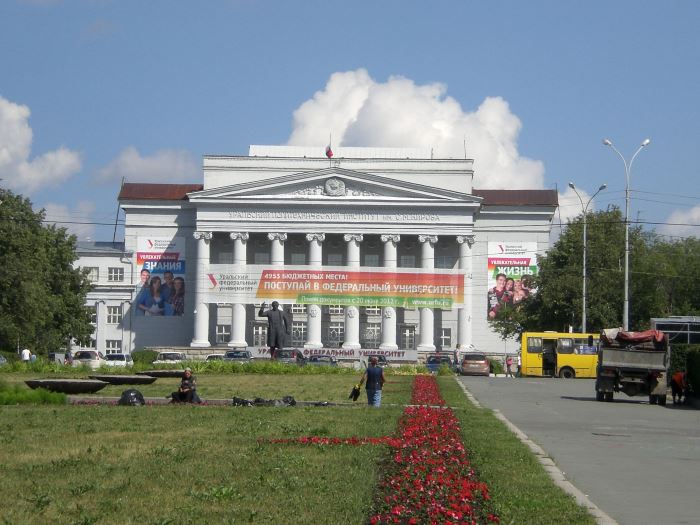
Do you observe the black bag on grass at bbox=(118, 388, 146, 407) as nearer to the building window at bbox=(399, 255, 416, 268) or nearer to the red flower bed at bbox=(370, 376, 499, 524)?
the red flower bed at bbox=(370, 376, 499, 524)

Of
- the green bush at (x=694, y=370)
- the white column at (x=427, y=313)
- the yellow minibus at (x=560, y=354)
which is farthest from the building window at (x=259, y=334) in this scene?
the green bush at (x=694, y=370)

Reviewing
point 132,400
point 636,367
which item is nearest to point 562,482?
point 132,400

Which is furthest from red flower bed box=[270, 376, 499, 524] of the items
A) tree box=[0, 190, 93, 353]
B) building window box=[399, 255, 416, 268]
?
building window box=[399, 255, 416, 268]

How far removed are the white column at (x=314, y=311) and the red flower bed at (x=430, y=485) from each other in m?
76.6

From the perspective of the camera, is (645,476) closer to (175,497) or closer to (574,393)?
(175,497)

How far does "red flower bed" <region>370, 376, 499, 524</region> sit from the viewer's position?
1128 cm

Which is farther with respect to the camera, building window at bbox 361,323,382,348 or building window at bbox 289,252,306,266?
building window at bbox 289,252,306,266

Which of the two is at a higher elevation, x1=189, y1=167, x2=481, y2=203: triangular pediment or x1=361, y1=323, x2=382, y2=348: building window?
x1=189, y1=167, x2=481, y2=203: triangular pediment

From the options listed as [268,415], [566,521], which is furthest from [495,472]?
[268,415]

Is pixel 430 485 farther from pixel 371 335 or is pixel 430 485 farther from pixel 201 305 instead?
pixel 371 335

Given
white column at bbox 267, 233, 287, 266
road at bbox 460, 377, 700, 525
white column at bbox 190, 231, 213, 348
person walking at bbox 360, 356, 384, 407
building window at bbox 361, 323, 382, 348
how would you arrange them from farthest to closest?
white column at bbox 267, 233, 287, 266
building window at bbox 361, 323, 382, 348
white column at bbox 190, 231, 213, 348
person walking at bbox 360, 356, 384, 407
road at bbox 460, 377, 700, 525

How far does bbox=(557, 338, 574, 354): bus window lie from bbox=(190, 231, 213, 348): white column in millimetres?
37707

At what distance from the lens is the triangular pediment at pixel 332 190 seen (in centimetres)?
10050

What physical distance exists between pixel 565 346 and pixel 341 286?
23.3 metres
